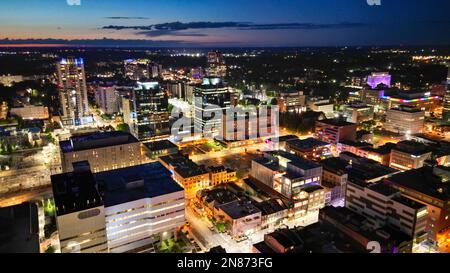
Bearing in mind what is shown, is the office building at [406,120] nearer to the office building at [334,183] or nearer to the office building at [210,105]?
the office building at [334,183]

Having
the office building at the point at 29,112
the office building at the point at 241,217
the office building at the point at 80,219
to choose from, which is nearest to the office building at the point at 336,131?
the office building at the point at 241,217

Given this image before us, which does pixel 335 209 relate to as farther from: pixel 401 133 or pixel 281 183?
pixel 401 133

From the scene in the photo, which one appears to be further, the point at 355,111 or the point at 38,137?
the point at 355,111

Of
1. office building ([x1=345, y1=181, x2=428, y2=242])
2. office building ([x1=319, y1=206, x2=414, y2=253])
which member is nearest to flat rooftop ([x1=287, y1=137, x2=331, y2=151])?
office building ([x1=345, y1=181, x2=428, y2=242])

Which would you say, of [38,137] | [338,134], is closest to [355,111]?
[338,134]

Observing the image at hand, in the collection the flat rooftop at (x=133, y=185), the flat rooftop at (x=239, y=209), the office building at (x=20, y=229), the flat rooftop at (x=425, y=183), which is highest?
the flat rooftop at (x=133, y=185)
